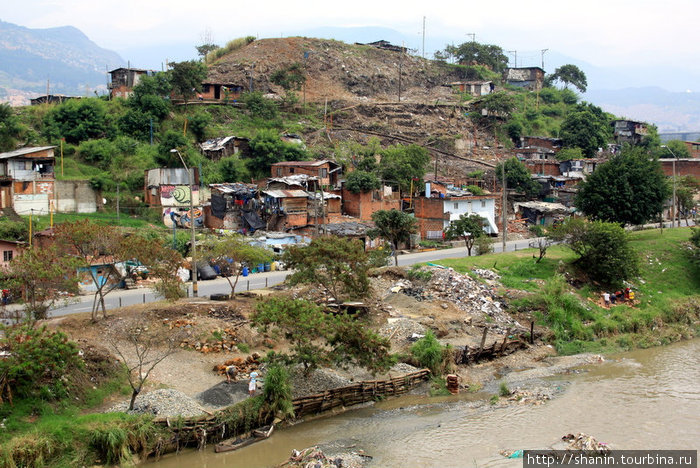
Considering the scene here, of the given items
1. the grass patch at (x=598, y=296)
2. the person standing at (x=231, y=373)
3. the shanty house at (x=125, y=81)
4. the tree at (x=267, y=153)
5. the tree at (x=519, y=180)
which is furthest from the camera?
the shanty house at (x=125, y=81)

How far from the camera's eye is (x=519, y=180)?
198 ft

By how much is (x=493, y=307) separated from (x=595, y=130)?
52.0 meters

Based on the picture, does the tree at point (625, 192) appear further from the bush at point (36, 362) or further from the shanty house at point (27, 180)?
the shanty house at point (27, 180)

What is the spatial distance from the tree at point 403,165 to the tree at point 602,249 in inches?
804

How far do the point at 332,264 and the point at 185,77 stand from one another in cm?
4017

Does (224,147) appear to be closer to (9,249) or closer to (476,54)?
(9,249)

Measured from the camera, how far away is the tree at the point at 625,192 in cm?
4191

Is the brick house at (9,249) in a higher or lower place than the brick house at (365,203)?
lower

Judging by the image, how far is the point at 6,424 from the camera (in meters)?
16.4

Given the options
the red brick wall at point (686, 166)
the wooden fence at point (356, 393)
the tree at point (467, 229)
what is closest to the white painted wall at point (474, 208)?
the tree at point (467, 229)

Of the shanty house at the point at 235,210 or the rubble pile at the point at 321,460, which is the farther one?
the shanty house at the point at 235,210

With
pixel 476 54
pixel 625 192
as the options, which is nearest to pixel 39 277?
pixel 625 192

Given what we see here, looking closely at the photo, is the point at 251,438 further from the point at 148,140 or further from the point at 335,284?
the point at 148,140

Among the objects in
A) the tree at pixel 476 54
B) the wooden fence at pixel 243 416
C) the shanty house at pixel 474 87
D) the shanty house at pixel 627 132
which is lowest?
the wooden fence at pixel 243 416
